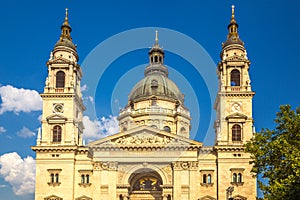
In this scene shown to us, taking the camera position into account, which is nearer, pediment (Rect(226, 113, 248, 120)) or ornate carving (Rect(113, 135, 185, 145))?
ornate carving (Rect(113, 135, 185, 145))

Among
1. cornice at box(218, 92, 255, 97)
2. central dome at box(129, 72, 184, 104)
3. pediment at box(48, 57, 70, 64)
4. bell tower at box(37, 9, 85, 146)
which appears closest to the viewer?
bell tower at box(37, 9, 85, 146)

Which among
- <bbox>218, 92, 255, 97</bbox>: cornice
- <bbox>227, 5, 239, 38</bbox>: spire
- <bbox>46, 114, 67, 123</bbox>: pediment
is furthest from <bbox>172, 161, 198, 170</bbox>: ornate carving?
<bbox>227, 5, 239, 38</bbox>: spire

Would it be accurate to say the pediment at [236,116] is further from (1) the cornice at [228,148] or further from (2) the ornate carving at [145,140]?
(2) the ornate carving at [145,140]

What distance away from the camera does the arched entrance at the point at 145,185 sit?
66062 mm

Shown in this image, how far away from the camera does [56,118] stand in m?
65.4

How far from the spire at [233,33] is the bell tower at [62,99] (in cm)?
1886

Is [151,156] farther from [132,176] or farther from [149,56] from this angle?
[149,56]

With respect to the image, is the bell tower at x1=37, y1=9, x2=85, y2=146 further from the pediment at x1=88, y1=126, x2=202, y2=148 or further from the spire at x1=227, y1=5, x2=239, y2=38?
the spire at x1=227, y1=5, x2=239, y2=38

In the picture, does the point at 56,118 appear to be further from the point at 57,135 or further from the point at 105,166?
the point at 105,166

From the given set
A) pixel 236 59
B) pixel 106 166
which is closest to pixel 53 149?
pixel 106 166

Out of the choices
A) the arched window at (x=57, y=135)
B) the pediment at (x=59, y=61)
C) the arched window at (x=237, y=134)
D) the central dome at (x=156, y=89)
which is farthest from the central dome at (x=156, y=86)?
the arched window at (x=57, y=135)

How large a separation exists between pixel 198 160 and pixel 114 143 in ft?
32.1

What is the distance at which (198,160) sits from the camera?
210 feet

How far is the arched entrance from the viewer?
66.1 metres
